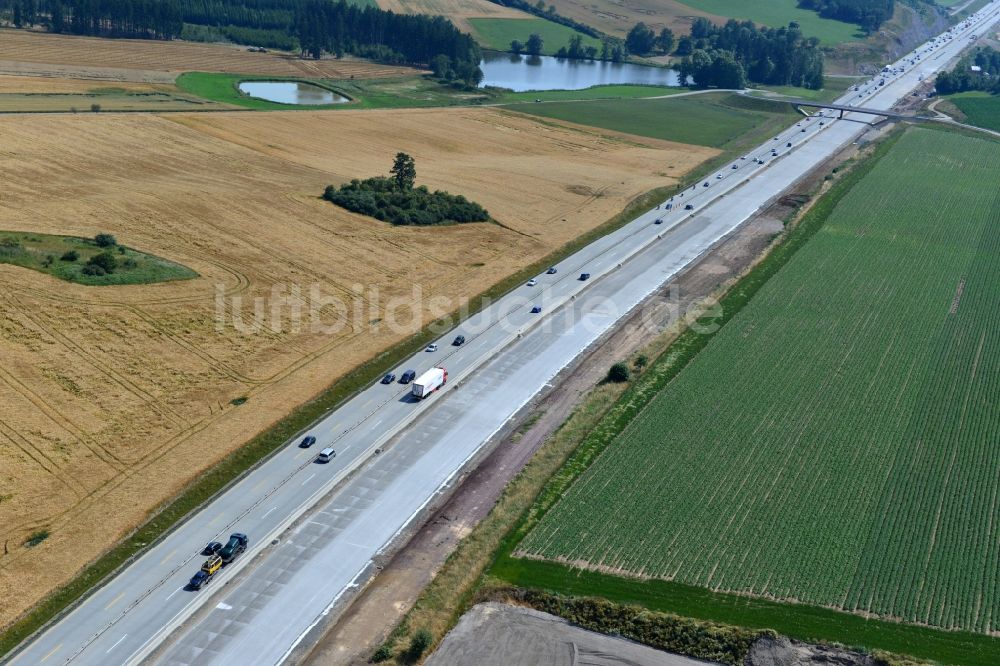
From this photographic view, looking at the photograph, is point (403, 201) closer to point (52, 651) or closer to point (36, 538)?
point (36, 538)

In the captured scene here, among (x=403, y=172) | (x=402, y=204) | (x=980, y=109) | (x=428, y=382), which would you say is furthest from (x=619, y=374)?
(x=980, y=109)

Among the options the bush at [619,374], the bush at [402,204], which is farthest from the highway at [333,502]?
the bush at [402,204]

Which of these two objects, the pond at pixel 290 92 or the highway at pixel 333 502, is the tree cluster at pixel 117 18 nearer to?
the pond at pixel 290 92

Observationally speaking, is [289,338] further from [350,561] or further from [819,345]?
[819,345]

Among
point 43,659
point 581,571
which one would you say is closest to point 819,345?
point 581,571

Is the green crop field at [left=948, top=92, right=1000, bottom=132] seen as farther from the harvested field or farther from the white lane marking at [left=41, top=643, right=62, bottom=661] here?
the white lane marking at [left=41, top=643, right=62, bottom=661]

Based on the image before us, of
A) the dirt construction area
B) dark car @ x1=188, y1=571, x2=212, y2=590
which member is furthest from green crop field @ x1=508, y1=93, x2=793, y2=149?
dark car @ x1=188, y1=571, x2=212, y2=590
